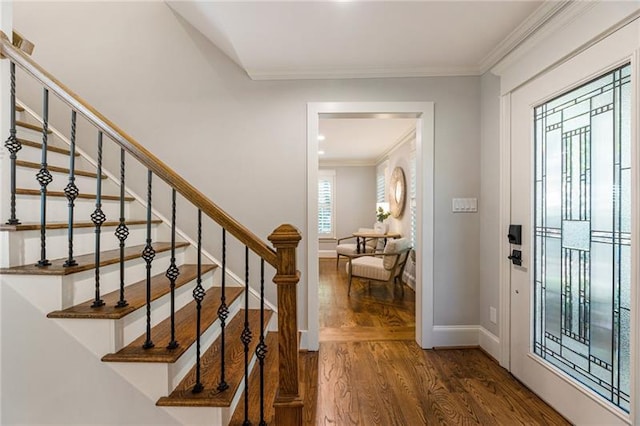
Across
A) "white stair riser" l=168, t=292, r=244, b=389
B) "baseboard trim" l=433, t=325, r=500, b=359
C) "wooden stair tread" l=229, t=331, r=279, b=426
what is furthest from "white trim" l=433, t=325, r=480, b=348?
"white stair riser" l=168, t=292, r=244, b=389

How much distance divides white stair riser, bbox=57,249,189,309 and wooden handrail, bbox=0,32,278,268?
0.67 metres

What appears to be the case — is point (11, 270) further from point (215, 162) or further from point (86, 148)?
point (86, 148)

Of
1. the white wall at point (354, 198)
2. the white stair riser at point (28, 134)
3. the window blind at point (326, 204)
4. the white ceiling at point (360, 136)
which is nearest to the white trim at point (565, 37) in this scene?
the white ceiling at point (360, 136)

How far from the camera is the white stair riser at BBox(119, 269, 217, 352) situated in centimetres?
141

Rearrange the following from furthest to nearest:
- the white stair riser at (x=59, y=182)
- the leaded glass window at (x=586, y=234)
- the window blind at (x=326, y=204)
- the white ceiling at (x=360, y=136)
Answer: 1. the window blind at (x=326, y=204)
2. the white ceiling at (x=360, y=136)
3. the white stair riser at (x=59, y=182)
4. the leaded glass window at (x=586, y=234)

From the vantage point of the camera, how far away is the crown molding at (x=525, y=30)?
1681mm

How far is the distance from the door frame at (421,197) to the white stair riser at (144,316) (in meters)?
0.93

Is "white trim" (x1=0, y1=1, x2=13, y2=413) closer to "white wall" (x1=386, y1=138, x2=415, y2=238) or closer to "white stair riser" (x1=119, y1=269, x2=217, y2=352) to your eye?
"white stair riser" (x1=119, y1=269, x2=217, y2=352)

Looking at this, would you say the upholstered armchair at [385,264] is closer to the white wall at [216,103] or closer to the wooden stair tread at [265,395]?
the white wall at [216,103]

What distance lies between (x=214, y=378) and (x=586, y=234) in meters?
2.12

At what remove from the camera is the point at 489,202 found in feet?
7.97

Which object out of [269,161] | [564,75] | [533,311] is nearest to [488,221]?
[533,311]

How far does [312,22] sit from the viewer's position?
6.32 ft

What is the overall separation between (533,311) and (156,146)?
320 centimetres
